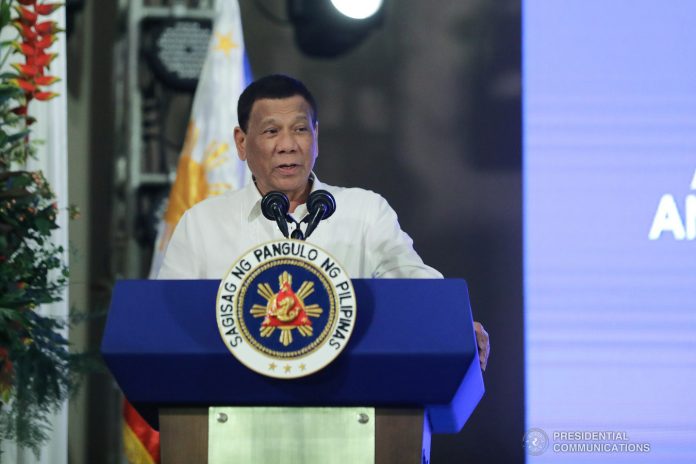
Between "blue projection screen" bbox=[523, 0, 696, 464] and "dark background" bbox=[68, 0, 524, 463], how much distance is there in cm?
11

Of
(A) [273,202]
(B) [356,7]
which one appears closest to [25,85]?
(A) [273,202]

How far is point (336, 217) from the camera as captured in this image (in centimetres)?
237

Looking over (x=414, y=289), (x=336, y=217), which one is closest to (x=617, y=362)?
(x=336, y=217)

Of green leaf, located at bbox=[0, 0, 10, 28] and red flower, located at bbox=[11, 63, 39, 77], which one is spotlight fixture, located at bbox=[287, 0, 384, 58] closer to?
red flower, located at bbox=[11, 63, 39, 77]

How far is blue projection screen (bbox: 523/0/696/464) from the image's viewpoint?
4.23 m

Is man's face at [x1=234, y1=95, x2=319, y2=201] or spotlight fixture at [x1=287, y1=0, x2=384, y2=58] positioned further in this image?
spotlight fixture at [x1=287, y1=0, x2=384, y2=58]

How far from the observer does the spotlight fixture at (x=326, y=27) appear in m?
4.43

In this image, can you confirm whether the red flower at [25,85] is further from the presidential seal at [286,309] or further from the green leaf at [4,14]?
the presidential seal at [286,309]

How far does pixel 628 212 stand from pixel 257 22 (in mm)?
1563

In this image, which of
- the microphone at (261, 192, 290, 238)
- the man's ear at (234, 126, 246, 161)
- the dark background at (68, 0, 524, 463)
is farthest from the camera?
the dark background at (68, 0, 524, 463)

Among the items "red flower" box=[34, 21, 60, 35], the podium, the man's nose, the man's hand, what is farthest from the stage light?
the podium

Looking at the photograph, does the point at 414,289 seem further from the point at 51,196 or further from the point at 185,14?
the point at 185,14

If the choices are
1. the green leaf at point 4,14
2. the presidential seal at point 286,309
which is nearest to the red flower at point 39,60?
the green leaf at point 4,14

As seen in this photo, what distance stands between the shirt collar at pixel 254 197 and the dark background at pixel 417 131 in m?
2.00
